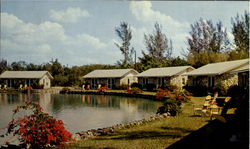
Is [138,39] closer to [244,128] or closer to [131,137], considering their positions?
[131,137]

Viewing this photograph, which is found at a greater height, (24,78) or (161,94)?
(24,78)

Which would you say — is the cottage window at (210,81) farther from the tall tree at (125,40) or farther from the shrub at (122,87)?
the tall tree at (125,40)

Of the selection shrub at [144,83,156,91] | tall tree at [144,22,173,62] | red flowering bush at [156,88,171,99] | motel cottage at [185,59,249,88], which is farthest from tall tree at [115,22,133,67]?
red flowering bush at [156,88,171,99]

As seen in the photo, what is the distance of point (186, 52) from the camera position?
52.4 meters

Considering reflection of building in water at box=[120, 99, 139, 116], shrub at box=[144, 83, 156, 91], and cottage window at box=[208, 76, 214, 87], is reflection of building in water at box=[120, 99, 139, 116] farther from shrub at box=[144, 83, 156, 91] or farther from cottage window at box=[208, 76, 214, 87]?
shrub at box=[144, 83, 156, 91]

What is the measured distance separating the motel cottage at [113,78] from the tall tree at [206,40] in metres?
12.3

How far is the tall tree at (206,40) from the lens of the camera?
4613 cm

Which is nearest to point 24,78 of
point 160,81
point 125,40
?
point 125,40

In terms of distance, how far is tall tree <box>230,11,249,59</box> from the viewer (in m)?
36.6

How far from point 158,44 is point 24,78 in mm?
30879

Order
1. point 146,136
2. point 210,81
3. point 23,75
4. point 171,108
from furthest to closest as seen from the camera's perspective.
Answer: point 23,75 < point 210,81 < point 171,108 < point 146,136

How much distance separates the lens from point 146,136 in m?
9.19

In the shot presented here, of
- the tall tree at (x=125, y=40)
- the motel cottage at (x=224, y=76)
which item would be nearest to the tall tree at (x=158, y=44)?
the tall tree at (x=125, y=40)

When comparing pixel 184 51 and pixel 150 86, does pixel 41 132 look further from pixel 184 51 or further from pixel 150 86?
pixel 184 51
